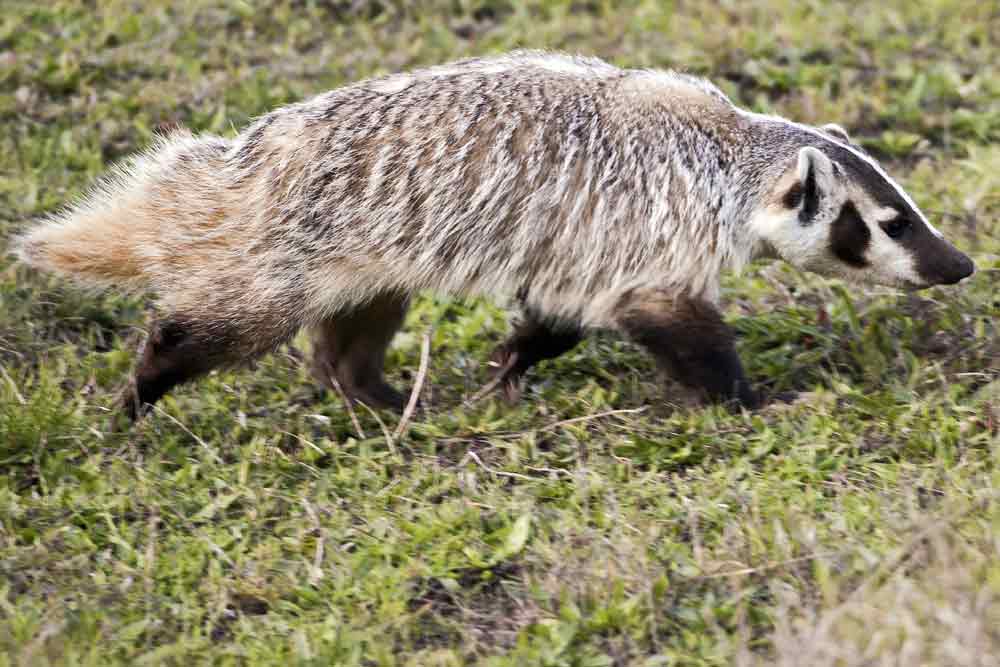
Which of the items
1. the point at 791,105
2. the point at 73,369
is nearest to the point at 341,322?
the point at 73,369

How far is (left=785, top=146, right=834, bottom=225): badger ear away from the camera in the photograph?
14.8 ft

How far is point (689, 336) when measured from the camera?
14.8ft

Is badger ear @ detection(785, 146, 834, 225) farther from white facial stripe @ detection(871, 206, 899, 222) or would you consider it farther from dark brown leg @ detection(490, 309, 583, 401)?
dark brown leg @ detection(490, 309, 583, 401)

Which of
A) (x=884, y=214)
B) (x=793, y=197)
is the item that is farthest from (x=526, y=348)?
(x=884, y=214)

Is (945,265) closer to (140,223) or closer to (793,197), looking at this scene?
(793,197)

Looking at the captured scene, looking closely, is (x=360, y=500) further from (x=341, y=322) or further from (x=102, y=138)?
(x=102, y=138)

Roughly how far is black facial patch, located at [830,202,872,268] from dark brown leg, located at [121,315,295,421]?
1.93 meters

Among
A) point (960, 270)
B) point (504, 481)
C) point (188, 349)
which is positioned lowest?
point (504, 481)

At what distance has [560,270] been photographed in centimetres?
457

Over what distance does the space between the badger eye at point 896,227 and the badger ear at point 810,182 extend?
0.25m

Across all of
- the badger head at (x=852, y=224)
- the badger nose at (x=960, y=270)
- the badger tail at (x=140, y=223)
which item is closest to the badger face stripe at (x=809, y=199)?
the badger head at (x=852, y=224)

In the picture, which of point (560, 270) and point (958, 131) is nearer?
point (560, 270)

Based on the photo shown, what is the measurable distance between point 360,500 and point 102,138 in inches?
115

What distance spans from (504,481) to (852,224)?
1535 millimetres
